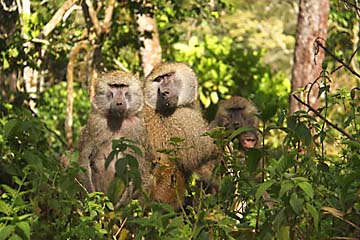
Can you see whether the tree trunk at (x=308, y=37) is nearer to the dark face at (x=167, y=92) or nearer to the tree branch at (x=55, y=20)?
the tree branch at (x=55, y=20)

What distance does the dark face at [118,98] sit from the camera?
6.67 meters

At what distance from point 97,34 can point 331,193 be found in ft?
20.4

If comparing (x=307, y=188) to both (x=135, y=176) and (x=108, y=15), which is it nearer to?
(x=135, y=176)

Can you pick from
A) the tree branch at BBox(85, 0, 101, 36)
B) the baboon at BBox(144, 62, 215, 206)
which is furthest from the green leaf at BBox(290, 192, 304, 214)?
the tree branch at BBox(85, 0, 101, 36)

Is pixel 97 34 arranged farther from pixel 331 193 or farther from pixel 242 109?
pixel 331 193

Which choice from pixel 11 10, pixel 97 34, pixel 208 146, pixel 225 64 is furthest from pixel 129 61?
pixel 208 146

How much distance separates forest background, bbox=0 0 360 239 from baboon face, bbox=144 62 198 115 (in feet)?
2.41

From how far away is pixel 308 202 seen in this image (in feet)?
11.9

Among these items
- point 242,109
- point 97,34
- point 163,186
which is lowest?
point 163,186

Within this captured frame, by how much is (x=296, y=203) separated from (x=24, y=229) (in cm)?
105

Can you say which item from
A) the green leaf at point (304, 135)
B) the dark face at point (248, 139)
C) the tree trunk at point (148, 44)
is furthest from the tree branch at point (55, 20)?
the green leaf at point (304, 135)

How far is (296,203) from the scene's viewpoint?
350cm

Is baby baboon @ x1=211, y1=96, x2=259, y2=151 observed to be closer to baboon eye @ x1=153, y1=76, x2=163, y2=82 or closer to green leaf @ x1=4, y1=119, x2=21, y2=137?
baboon eye @ x1=153, y1=76, x2=163, y2=82

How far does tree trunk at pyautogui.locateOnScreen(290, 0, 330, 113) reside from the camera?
33.4 ft
